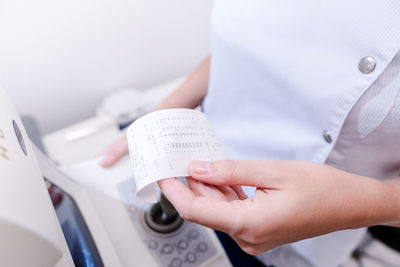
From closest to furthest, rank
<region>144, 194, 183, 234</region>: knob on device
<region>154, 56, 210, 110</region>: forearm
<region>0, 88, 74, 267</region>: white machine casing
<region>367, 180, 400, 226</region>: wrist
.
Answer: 1. <region>0, 88, 74, 267</region>: white machine casing
2. <region>367, 180, 400, 226</region>: wrist
3. <region>144, 194, 183, 234</region>: knob on device
4. <region>154, 56, 210, 110</region>: forearm

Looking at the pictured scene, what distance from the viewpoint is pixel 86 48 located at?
0.80m

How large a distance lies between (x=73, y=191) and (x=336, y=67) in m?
0.42

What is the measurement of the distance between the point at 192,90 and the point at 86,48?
0.35 m

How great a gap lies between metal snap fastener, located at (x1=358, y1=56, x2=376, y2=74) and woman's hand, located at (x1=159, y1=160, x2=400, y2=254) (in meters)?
0.13

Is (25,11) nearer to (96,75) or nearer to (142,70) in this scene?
(96,75)

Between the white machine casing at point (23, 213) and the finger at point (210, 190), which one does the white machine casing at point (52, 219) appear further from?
the finger at point (210, 190)

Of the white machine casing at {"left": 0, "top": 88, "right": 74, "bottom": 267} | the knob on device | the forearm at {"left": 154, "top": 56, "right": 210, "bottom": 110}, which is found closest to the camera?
the white machine casing at {"left": 0, "top": 88, "right": 74, "bottom": 267}

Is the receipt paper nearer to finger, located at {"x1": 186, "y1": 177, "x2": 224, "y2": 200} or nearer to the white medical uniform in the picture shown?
finger, located at {"x1": 186, "y1": 177, "x2": 224, "y2": 200}

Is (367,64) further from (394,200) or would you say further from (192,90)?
(192,90)

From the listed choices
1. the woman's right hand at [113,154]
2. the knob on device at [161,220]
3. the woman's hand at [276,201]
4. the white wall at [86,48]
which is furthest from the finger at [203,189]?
the white wall at [86,48]

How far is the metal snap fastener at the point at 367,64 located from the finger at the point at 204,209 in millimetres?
235

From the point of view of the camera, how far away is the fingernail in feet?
1.10

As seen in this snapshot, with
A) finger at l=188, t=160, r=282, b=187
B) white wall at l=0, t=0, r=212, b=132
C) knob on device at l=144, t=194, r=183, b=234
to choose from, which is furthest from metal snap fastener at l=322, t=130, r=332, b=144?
white wall at l=0, t=0, r=212, b=132

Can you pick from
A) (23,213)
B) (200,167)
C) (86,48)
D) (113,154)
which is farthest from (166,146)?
(86,48)
